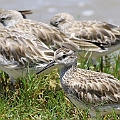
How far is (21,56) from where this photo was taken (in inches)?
299

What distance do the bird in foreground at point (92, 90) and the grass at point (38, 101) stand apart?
0.40 feet

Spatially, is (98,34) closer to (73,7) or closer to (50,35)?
(50,35)

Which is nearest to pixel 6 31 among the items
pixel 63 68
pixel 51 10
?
pixel 63 68

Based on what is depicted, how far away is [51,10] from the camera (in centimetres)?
1416

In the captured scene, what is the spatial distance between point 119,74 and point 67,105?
4.56 feet

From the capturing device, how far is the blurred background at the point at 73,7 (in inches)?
544

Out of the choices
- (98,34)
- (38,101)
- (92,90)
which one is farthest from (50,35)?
(92,90)

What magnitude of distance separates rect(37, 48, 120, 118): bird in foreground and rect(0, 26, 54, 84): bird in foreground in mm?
869

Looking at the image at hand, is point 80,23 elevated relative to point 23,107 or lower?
elevated

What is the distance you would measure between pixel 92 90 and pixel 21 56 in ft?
4.96

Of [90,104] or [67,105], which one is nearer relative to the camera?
[90,104]

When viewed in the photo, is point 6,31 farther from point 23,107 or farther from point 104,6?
point 104,6

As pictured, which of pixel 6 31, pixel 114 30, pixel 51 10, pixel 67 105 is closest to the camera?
pixel 67 105

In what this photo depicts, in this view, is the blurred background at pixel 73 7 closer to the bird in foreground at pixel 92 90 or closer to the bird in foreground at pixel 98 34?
the bird in foreground at pixel 98 34
